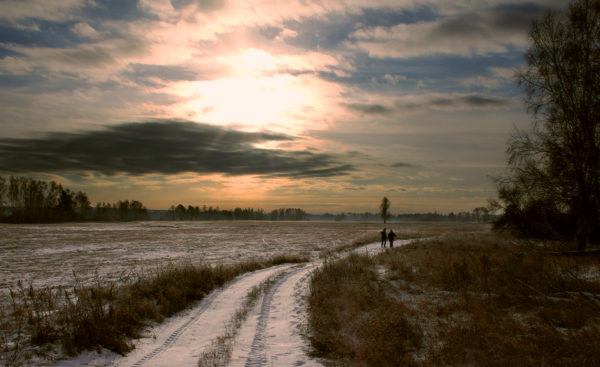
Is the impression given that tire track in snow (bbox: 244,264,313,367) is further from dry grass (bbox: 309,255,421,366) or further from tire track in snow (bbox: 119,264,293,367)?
tire track in snow (bbox: 119,264,293,367)

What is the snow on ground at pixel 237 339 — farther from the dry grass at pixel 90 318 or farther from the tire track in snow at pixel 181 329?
the dry grass at pixel 90 318

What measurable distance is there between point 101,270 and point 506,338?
22.2m

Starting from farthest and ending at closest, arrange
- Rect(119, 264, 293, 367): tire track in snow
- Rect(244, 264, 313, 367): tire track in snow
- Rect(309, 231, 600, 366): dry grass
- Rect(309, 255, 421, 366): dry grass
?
Rect(119, 264, 293, 367): tire track in snow < Rect(244, 264, 313, 367): tire track in snow < Rect(309, 255, 421, 366): dry grass < Rect(309, 231, 600, 366): dry grass

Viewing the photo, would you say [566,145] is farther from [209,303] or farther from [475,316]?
[209,303]

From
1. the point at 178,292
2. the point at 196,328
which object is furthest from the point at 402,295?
the point at 178,292

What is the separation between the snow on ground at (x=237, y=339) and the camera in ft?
23.2

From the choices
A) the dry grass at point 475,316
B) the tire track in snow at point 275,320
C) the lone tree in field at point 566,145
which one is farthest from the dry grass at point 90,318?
the lone tree in field at point 566,145

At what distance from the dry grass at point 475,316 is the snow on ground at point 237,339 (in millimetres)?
A: 768

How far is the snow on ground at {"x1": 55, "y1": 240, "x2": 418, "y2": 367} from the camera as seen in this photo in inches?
278

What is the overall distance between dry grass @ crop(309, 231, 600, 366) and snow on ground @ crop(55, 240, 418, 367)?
2.52 feet

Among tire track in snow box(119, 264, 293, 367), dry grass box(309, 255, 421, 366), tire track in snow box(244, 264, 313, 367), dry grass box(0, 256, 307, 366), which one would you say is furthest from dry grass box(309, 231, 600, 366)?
dry grass box(0, 256, 307, 366)

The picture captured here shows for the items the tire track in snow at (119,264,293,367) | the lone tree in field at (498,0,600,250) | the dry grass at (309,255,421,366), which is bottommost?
the tire track in snow at (119,264,293,367)

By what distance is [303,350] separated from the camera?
772cm

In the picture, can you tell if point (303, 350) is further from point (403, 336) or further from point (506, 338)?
point (506, 338)
